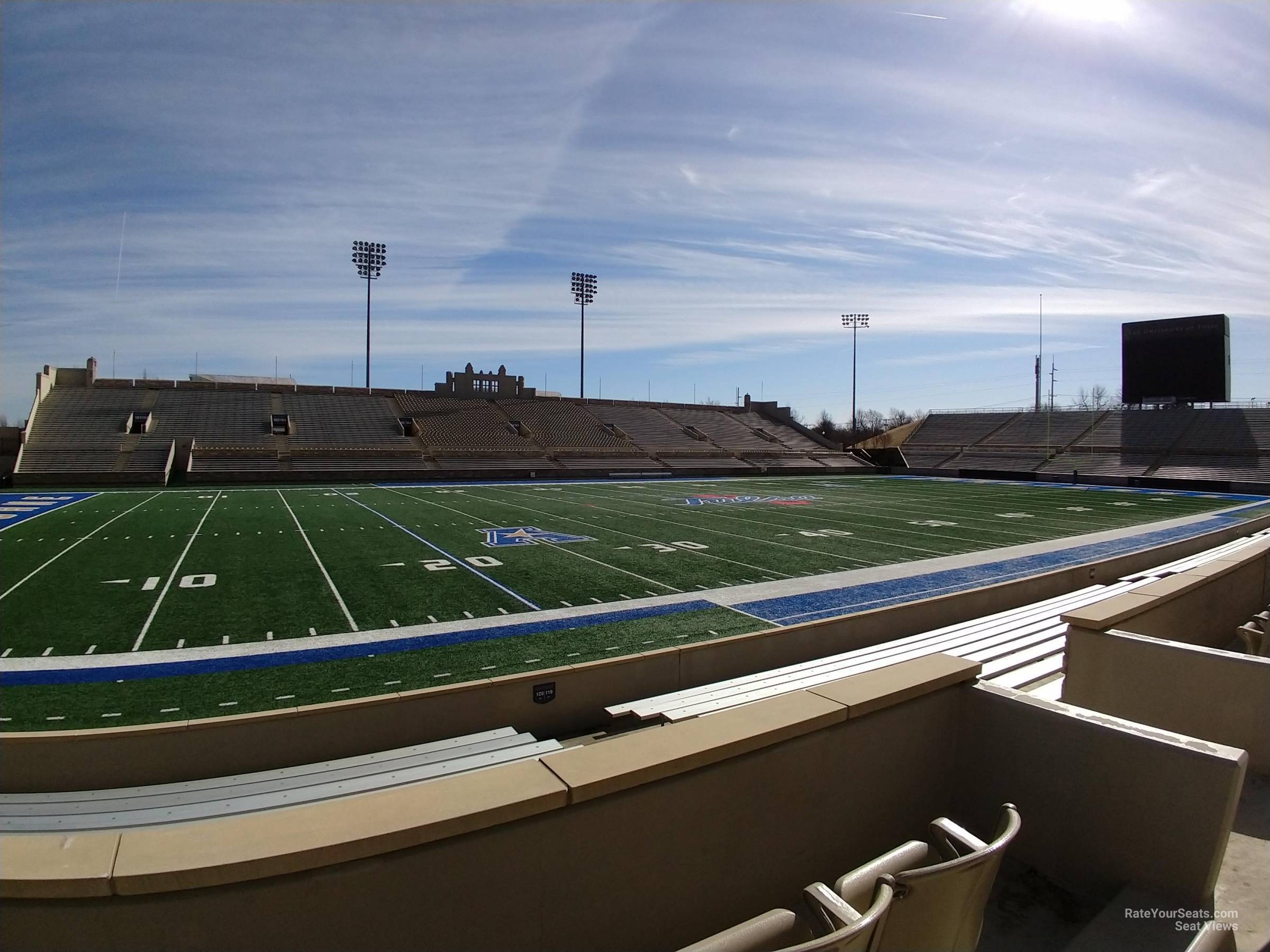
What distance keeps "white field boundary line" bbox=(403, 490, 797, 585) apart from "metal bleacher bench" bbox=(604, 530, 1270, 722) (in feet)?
14.5

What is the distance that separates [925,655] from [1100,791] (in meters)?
3.28

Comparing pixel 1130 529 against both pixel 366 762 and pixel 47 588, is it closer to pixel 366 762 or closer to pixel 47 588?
pixel 366 762

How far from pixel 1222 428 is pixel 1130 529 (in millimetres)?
33065

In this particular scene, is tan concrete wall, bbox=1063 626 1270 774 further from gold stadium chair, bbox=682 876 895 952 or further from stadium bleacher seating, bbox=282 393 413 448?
stadium bleacher seating, bbox=282 393 413 448

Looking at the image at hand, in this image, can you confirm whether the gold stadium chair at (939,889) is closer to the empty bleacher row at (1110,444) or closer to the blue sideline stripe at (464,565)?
the blue sideline stripe at (464,565)

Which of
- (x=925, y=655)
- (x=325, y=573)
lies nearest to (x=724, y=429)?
(x=325, y=573)

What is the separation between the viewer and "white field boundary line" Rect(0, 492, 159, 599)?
1090 centimetres

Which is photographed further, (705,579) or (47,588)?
(705,579)

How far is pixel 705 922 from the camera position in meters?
2.50

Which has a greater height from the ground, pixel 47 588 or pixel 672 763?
pixel 672 763

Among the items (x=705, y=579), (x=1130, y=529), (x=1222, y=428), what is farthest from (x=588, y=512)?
(x=1222, y=428)

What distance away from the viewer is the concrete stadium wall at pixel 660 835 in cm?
174

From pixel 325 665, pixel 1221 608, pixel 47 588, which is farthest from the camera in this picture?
pixel 47 588

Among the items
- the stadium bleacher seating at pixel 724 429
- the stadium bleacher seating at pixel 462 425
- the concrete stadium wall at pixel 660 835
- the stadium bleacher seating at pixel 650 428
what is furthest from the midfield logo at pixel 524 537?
the stadium bleacher seating at pixel 724 429
